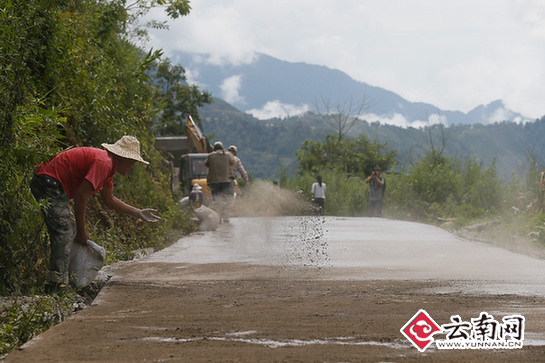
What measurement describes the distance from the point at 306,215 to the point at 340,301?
58.9 ft

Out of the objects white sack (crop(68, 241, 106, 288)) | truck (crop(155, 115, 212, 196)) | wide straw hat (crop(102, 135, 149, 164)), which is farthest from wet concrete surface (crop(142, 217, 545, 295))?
truck (crop(155, 115, 212, 196))

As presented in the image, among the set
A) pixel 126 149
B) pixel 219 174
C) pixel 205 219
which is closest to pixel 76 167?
pixel 126 149

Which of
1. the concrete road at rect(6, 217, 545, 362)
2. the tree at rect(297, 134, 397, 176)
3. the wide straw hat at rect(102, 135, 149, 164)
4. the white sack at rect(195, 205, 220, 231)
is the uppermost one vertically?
the tree at rect(297, 134, 397, 176)

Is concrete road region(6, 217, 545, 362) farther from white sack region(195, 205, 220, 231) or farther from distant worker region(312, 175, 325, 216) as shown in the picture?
distant worker region(312, 175, 325, 216)

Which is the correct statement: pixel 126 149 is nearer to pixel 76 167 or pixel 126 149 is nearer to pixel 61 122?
pixel 76 167

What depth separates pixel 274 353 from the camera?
4.21 meters

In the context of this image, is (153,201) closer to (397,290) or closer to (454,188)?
(397,290)

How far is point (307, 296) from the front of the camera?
6.49 meters

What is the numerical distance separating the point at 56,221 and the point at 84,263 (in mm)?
589

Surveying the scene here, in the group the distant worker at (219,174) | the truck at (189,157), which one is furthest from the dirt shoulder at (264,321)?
the truck at (189,157)

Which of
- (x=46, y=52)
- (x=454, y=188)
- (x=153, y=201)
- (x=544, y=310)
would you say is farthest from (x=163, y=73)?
(x=544, y=310)

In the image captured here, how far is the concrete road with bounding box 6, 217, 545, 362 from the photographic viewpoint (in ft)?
14.0

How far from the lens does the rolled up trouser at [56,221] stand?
6.37 m

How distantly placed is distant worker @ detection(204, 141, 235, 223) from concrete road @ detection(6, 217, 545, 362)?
13.2 feet
